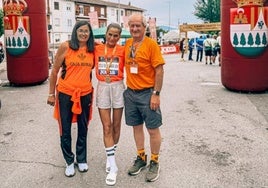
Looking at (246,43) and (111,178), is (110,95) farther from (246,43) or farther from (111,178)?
(246,43)

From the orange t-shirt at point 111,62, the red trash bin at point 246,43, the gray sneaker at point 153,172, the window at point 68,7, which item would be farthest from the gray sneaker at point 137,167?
the window at point 68,7

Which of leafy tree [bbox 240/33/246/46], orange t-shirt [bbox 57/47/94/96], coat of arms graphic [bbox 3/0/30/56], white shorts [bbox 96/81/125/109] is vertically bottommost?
white shorts [bbox 96/81/125/109]

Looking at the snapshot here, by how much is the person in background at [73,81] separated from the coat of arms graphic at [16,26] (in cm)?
723

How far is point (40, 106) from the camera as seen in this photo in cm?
835

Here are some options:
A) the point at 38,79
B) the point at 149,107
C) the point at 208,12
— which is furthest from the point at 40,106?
the point at 208,12

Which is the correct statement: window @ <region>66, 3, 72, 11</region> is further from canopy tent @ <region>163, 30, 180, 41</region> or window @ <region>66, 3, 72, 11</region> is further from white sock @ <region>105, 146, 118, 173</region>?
white sock @ <region>105, 146, 118, 173</region>

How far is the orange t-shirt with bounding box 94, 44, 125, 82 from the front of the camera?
3922 mm

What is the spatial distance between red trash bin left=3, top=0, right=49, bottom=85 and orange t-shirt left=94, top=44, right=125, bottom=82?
295 inches

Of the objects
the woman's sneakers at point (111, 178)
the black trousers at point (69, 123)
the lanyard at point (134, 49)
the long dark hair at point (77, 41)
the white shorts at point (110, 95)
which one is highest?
the long dark hair at point (77, 41)

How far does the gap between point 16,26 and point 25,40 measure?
0.49 metres

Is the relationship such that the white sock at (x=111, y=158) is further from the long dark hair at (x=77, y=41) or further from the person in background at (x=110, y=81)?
the long dark hair at (x=77, y=41)

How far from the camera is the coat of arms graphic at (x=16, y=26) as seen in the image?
1058 cm

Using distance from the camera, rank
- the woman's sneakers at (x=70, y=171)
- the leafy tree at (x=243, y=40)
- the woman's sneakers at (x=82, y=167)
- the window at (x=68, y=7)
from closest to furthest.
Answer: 1. the woman's sneakers at (x=70, y=171)
2. the woman's sneakers at (x=82, y=167)
3. the leafy tree at (x=243, y=40)
4. the window at (x=68, y=7)

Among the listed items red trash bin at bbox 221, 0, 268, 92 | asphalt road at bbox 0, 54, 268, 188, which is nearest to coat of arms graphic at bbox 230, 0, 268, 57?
red trash bin at bbox 221, 0, 268, 92
